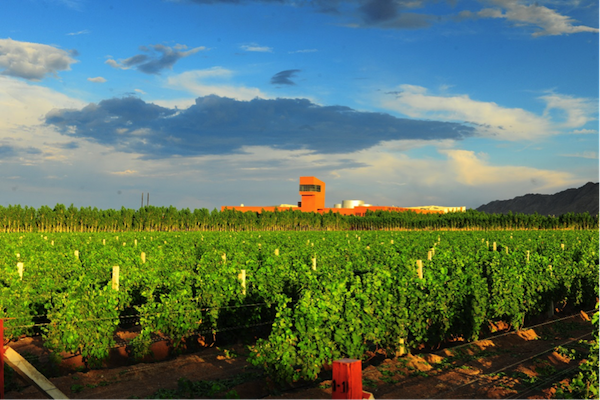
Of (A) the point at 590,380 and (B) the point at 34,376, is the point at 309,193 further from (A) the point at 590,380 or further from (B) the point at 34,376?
(A) the point at 590,380

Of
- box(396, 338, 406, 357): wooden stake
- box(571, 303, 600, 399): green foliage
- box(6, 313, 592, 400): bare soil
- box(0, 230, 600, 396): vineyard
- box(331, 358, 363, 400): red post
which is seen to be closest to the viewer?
box(331, 358, 363, 400): red post

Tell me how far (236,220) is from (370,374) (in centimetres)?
7833

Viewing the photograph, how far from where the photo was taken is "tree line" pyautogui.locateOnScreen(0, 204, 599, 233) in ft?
251

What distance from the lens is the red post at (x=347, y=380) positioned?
440 cm

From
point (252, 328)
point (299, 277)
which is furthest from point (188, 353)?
point (299, 277)

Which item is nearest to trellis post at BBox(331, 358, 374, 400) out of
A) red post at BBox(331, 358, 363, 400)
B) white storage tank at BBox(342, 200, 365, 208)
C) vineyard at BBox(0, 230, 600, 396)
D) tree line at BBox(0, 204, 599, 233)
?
red post at BBox(331, 358, 363, 400)

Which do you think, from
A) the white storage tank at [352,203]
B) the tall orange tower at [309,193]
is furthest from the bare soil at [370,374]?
the white storage tank at [352,203]

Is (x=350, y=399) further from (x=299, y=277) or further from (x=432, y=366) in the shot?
(x=299, y=277)

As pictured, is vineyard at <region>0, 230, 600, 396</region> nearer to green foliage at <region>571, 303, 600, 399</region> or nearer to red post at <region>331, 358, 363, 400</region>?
red post at <region>331, 358, 363, 400</region>

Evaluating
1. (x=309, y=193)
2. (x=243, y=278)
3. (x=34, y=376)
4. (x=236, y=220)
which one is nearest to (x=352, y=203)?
(x=309, y=193)

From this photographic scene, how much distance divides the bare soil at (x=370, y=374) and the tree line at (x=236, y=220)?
7233 cm

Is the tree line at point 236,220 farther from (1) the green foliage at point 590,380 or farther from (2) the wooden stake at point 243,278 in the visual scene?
(1) the green foliage at point 590,380

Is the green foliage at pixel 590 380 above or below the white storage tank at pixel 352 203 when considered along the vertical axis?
below

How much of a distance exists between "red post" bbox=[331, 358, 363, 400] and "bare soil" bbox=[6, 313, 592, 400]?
3.57m
